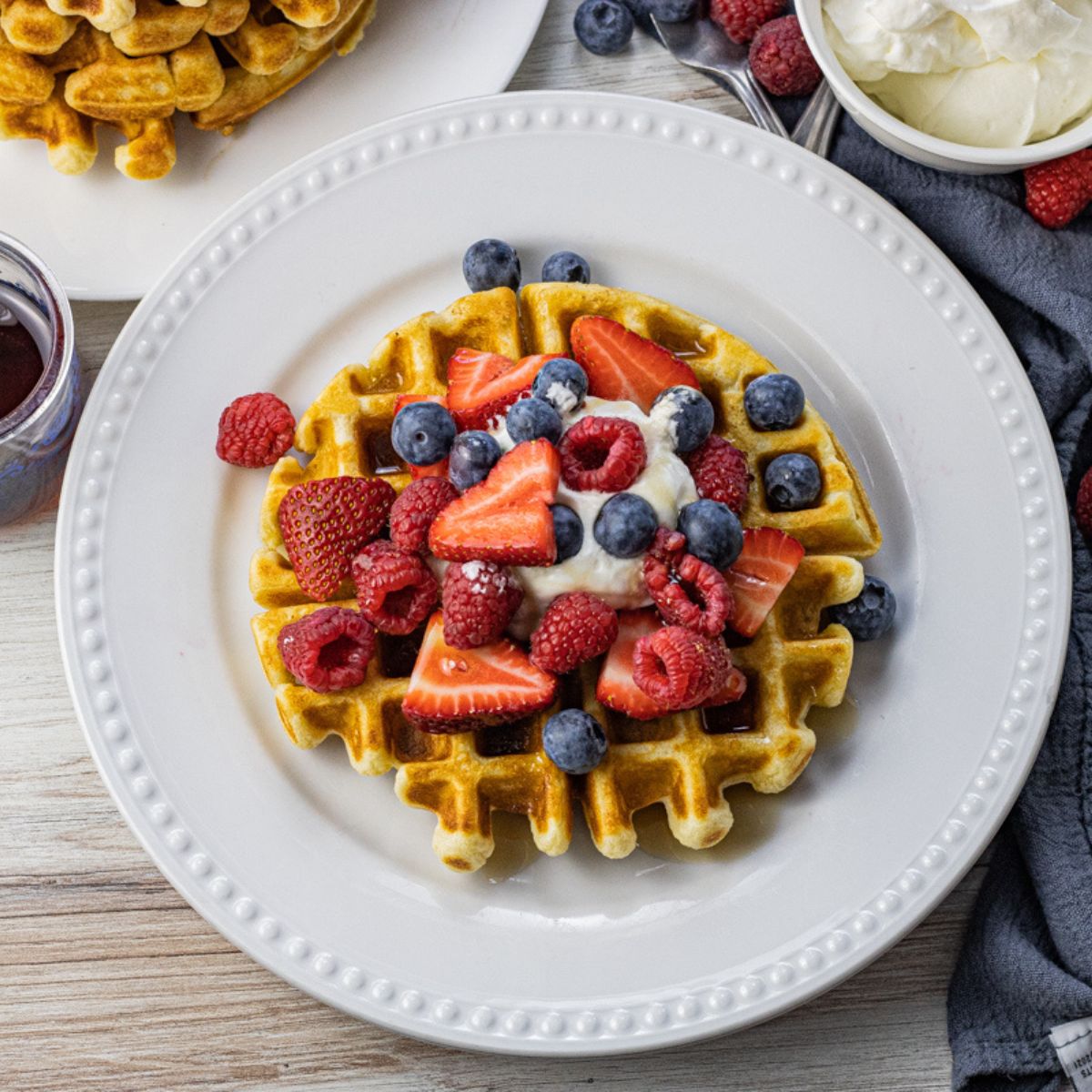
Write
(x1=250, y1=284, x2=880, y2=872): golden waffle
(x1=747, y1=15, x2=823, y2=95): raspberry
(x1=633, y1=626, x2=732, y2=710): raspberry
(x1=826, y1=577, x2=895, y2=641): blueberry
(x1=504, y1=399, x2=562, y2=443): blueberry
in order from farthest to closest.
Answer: (x1=747, y1=15, x2=823, y2=95): raspberry, (x1=826, y1=577, x2=895, y2=641): blueberry, (x1=250, y1=284, x2=880, y2=872): golden waffle, (x1=504, y1=399, x2=562, y2=443): blueberry, (x1=633, y1=626, x2=732, y2=710): raspberry

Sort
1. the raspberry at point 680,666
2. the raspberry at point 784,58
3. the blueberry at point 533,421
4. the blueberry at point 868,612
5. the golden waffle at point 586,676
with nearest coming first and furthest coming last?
the raspberry at point 680,666 → the blueberry at point 533,421 → the golden waffle at point 586,676 → the blueberry at point 868,612 → the raspberry at point 784,58

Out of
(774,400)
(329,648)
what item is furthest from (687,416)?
(329,648)

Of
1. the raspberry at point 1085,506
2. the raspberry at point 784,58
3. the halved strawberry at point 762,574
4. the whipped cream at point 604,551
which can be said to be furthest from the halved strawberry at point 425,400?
the raspberry at point 1085,506

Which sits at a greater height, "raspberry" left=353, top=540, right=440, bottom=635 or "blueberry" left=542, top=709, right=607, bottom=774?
A: "raspberry" left=353, top=540, right=440, bottom=635

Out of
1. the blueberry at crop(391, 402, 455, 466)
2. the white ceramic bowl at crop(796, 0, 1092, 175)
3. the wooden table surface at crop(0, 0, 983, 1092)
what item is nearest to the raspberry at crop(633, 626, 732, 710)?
the blueberry at crop(391, 402, 455, 466)

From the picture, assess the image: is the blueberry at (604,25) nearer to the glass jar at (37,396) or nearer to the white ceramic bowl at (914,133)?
the white ceramic bowl at (914,133)

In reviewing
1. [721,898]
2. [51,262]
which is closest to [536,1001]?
[721,898]

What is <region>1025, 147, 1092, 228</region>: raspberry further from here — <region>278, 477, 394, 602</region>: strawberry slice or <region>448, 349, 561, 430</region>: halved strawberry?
<region>278, 477, 394, 602</region>: strawberry slice
